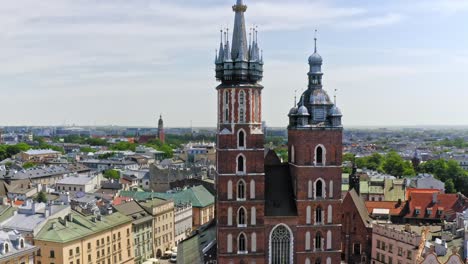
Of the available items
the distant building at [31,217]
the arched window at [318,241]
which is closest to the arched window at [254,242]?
the arched window at [318,241]

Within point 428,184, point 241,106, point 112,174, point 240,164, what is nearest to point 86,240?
point 240,164

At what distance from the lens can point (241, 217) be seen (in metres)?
63.9

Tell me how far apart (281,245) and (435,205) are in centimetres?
5305

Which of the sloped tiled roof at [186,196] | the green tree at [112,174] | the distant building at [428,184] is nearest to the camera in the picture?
the sloped tiled roof at [186,196]

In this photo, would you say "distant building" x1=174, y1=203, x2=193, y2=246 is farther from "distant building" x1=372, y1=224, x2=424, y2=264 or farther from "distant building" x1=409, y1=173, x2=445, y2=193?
"distant building" x1=409, y1=173, x2=445, y2=193

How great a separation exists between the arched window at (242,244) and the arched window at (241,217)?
131 centimetres

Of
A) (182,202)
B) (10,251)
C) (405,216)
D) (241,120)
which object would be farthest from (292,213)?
(182,202)

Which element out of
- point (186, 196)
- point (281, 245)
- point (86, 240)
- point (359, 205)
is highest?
point (359, 205)

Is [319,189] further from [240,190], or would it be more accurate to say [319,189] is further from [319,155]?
[240,190]

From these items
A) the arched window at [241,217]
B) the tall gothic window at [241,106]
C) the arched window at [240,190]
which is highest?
the tall gothic window at [241,106]

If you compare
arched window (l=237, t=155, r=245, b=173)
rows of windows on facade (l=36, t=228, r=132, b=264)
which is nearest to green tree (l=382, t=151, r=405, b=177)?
rows of windows on facade (l=36, t=228, r=132, b=264)

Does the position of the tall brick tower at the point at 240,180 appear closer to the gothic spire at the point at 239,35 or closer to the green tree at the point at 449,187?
the gothic spire at the point at 239,35

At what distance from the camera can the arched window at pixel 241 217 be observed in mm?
63750

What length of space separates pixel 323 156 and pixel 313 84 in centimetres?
994
